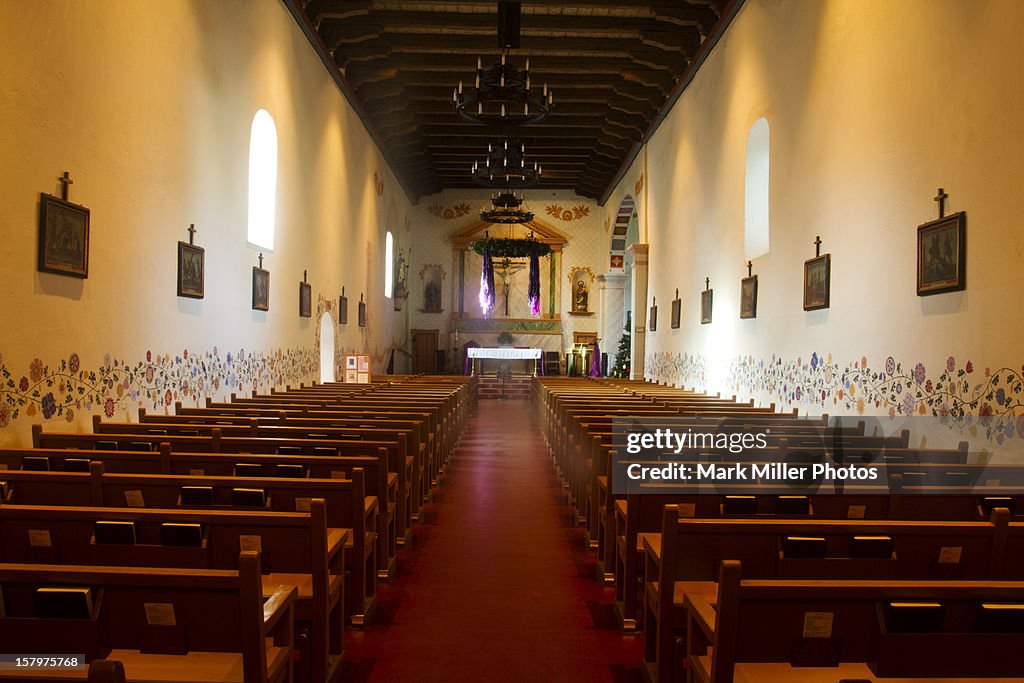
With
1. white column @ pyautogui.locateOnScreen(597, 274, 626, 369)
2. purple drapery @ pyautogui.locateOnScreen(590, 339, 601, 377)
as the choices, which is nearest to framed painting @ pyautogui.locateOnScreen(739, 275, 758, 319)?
purple drapery @ pyautogui.locateOnScreen(590, 339, 601, 377)

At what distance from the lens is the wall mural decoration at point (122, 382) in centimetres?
477

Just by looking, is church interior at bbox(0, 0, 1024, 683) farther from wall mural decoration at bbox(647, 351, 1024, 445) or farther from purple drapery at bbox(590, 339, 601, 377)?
purple drapery at bbox(590, 339, 601, 377)

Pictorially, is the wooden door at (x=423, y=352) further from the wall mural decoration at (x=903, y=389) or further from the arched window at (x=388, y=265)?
the wall mural decoration at (x=903, y=389)

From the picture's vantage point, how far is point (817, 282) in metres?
6.96

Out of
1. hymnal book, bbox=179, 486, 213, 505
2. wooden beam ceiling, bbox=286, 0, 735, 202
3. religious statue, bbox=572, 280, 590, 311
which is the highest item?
wooden beam ceiling, bbox=286, 0, 735, 202

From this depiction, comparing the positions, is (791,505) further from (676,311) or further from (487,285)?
(487,285)

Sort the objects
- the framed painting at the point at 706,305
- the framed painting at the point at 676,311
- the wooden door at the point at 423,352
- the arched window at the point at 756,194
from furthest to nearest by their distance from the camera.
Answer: the wooden door at the point at 423,352, the framed painting at the point at 676,311, the framed painting at the point at 706,305, the arched window at the point at 756,194

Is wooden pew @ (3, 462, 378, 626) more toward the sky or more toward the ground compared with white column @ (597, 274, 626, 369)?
more toward the ground

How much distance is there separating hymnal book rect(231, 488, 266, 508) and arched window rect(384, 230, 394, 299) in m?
14.9

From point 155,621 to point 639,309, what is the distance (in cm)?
1444

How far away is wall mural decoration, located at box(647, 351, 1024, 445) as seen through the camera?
434 centimetres

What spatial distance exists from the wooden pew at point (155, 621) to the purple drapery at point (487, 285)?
1515 cm

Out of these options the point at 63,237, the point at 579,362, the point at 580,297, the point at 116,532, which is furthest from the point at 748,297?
the point at 580,297

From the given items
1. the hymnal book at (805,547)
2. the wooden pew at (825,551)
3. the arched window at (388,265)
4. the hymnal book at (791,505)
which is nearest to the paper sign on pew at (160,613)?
the wooden pew at (825,551)
